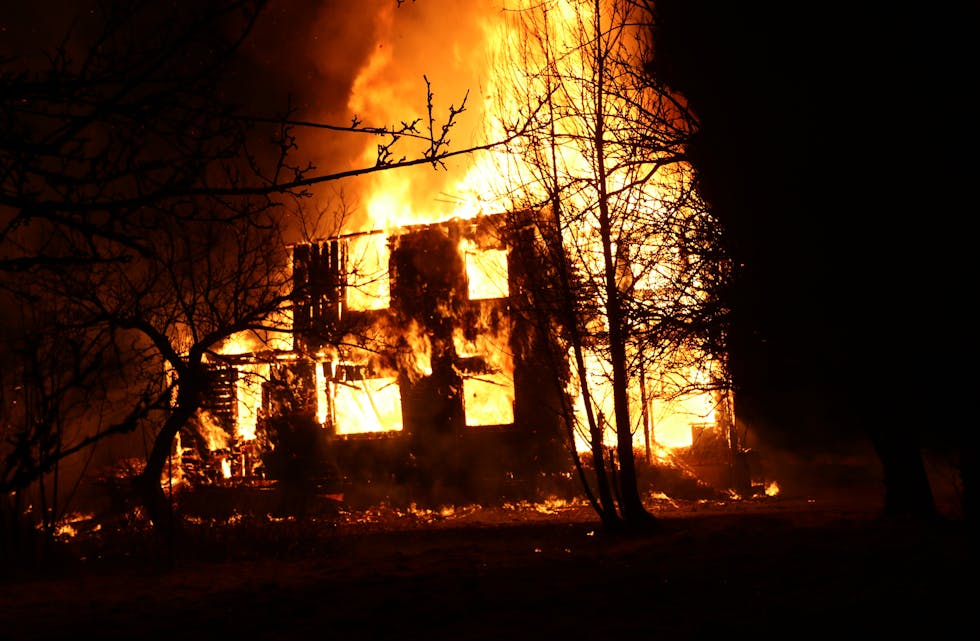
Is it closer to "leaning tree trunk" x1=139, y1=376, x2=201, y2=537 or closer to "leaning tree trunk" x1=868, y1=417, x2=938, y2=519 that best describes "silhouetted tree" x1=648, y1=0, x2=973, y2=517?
"leaning tree trunk" x1=868, y1=417, x2=938, y2=519

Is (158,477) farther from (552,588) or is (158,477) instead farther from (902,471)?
(902,471)

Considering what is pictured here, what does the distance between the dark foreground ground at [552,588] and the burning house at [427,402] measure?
26.0 feet

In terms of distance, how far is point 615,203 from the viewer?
1209 centimetres

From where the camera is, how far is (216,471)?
22375 millimetres

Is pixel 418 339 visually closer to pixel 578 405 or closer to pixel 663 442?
pixel 578 405

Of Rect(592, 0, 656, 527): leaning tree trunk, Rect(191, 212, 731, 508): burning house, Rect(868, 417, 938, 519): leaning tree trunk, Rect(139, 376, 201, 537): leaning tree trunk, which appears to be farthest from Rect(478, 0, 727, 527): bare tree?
Rect(191, 212, 731, 508): burning house

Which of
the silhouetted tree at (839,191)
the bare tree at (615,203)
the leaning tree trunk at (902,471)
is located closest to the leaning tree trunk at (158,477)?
the bare tree at (615,203)

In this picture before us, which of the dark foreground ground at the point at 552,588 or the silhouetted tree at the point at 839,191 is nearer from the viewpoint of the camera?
the dark foreground ground at the point at 552,588

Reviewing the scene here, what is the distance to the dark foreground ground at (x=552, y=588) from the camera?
539 cm

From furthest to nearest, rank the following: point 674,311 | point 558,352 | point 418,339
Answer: point 418,339 < point 558,352 < point 674,311

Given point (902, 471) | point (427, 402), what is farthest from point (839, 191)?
point (427, 402)

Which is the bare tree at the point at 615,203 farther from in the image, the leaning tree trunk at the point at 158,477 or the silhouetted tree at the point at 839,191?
the leaning tree trunk at the point at 158,477

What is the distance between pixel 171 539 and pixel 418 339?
1125 centimetres

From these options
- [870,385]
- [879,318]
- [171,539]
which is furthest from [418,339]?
[879,318]
